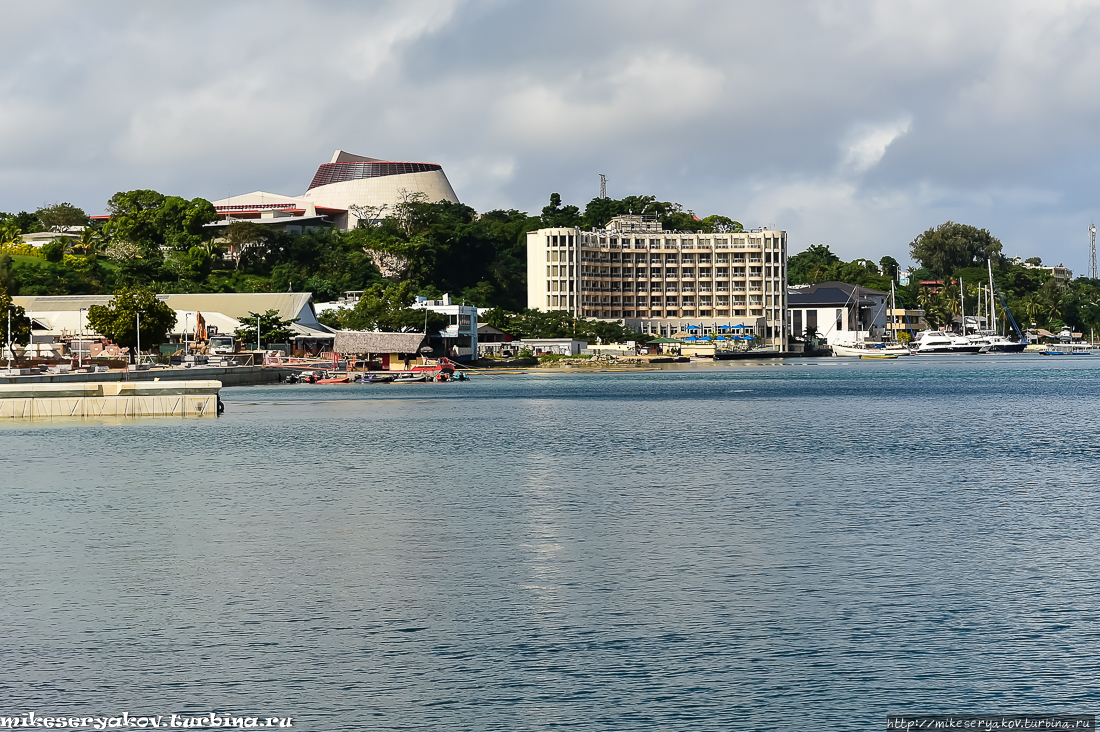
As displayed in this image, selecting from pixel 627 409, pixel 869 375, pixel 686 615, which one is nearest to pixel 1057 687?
pixel 686 615

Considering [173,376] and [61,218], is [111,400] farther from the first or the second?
[61,218]

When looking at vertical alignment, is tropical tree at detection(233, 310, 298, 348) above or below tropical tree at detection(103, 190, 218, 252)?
below

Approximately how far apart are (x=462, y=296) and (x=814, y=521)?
16148 cm

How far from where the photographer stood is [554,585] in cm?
1734

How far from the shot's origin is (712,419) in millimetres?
55281

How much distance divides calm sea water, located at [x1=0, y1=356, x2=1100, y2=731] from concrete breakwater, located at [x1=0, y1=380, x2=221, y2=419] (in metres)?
17.0

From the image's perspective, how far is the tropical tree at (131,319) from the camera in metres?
93.8

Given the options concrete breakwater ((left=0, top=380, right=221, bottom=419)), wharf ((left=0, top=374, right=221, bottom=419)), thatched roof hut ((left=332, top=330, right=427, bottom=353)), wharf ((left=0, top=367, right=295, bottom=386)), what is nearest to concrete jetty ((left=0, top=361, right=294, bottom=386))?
wharf ((left=0, top=367, right=295, bottom=386))

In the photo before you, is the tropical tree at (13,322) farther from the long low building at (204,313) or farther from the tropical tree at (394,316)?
the tropical tree at (394,316)

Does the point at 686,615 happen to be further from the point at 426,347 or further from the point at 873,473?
A: the point at 426,347

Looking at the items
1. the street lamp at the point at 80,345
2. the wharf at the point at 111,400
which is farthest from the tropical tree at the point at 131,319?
the wharf at the point at 111,400

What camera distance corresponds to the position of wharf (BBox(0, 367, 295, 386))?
70.1 meters

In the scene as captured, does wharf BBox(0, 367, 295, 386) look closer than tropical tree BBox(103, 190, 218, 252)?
Yes

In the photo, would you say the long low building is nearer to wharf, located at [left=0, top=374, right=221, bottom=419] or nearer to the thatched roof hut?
the thatched roof hut
